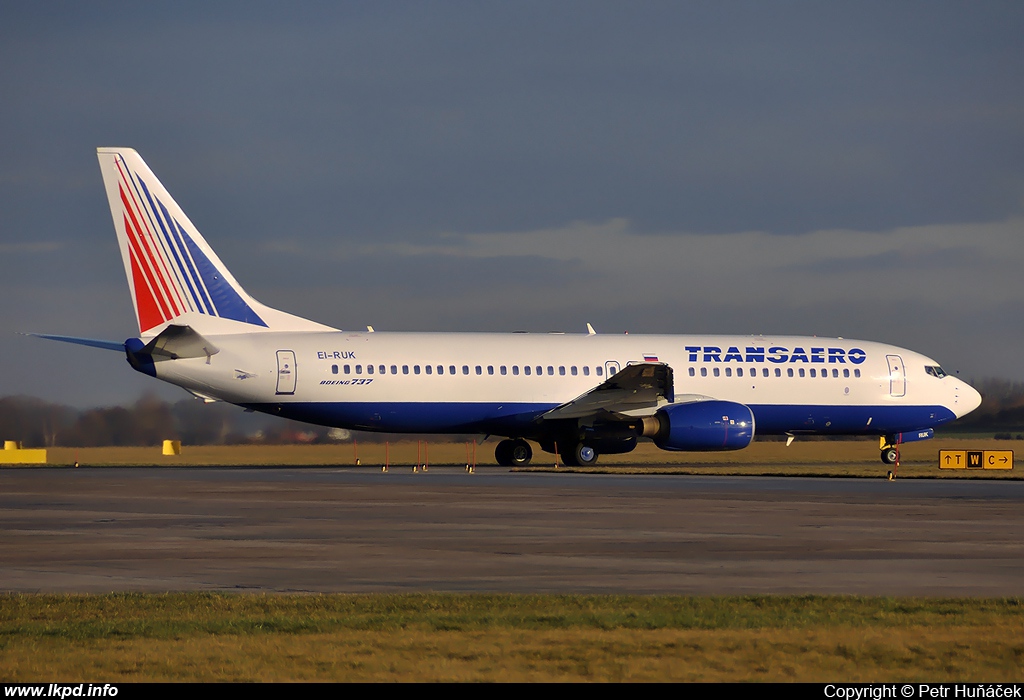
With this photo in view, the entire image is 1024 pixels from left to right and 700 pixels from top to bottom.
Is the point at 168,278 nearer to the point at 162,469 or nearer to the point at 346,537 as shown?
the point at 162,469

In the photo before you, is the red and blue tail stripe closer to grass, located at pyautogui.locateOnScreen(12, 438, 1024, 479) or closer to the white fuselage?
the white fuselage

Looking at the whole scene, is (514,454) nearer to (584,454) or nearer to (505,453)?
(505,453)

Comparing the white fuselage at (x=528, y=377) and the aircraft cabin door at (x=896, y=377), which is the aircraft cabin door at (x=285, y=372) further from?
the aircraft cabin door at (x=896, y=377)

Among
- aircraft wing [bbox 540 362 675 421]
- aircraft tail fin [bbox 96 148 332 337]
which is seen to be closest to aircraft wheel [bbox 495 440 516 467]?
aircraft wing [bbox 540 362 675 421]

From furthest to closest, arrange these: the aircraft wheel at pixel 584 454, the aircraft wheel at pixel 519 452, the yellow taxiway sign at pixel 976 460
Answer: the aircraft wheel at pixel 519 452, the yellow taxiway sign at pixel 976 460, the aircraft wheel at pixel 584 454

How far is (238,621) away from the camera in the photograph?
1107cm

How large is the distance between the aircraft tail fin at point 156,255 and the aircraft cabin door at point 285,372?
1.83 metres

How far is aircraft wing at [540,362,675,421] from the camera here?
43.2 metres

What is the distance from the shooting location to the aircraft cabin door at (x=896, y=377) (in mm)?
49094

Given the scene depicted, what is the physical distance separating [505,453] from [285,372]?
31.1 feet

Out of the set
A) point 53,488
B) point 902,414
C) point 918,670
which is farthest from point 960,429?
point 918,670

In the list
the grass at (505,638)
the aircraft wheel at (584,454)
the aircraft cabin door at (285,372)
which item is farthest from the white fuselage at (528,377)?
the grass at (505,638)

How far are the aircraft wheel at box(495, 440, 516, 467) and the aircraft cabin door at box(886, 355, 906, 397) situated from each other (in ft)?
44.6
